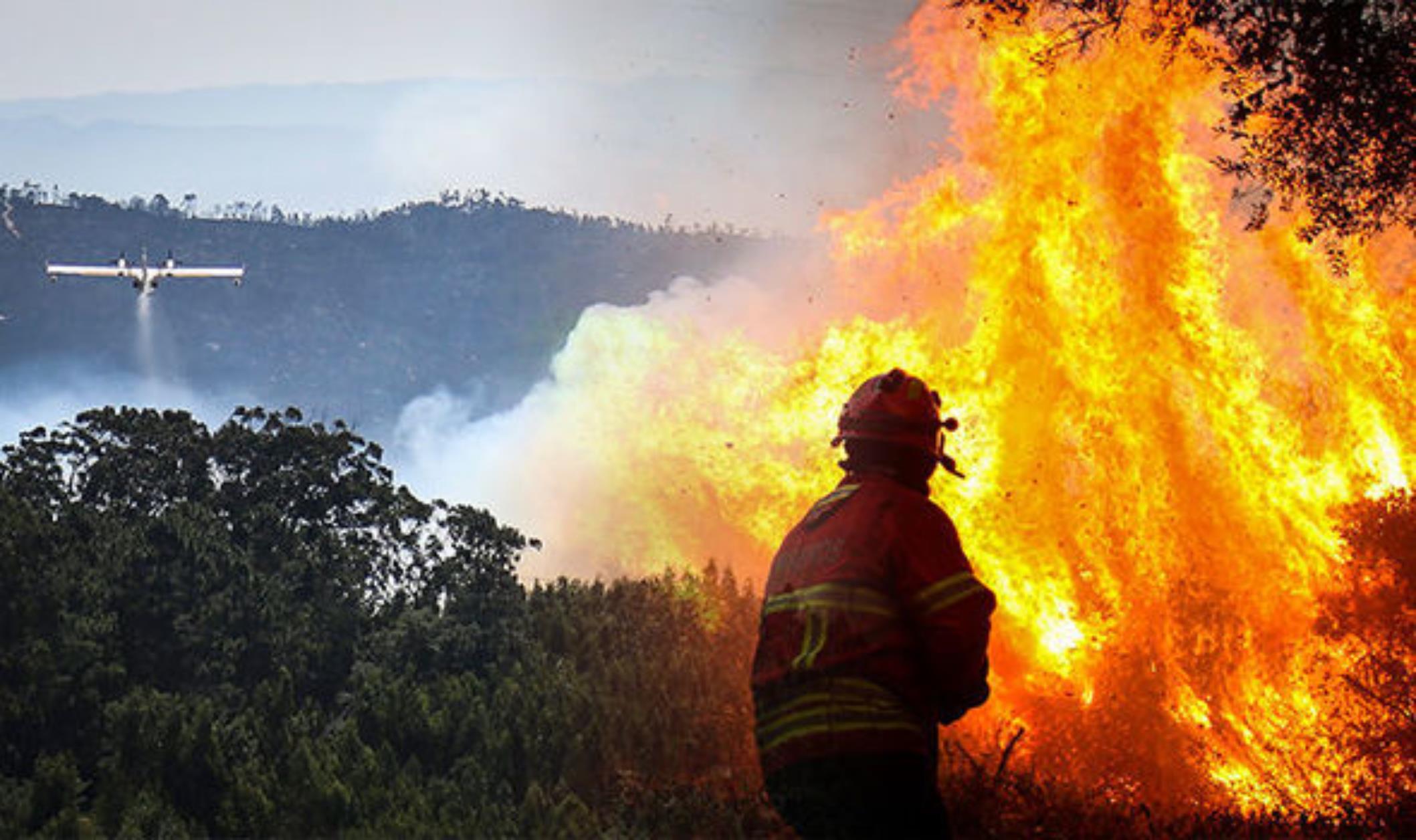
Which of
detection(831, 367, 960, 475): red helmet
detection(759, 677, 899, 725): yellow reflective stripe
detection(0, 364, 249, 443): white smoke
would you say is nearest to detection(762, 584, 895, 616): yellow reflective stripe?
detection(759, 677, 899, 725): yellow reflective stripe

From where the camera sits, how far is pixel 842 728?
5891mm

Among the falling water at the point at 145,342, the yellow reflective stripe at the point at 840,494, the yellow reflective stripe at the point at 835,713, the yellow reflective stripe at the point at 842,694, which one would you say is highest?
Answer: the falling water at the point at 145,342

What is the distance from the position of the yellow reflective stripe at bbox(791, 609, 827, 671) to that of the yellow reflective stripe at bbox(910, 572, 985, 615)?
42cm

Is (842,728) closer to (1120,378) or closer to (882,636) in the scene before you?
(882,636)

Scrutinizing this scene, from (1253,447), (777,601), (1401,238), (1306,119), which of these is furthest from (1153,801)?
(777,601)

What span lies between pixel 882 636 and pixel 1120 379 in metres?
18.4

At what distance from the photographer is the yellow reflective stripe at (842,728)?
5.84 meters

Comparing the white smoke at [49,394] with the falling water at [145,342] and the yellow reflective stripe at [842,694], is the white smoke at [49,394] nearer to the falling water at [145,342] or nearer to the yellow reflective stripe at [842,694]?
the falling water at [145,342]

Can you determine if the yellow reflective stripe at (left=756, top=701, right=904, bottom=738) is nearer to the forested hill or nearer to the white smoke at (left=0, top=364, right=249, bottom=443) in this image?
the forested hill

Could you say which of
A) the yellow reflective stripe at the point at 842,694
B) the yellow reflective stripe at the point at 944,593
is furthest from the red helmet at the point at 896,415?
the yellow reflective stripe at the point at 842,694

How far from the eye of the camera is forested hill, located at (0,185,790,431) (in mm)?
146875

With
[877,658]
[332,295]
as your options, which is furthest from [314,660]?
[332,295]

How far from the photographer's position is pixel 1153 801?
58.6 ft

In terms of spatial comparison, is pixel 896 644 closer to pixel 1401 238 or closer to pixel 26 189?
pixel 1401 238
